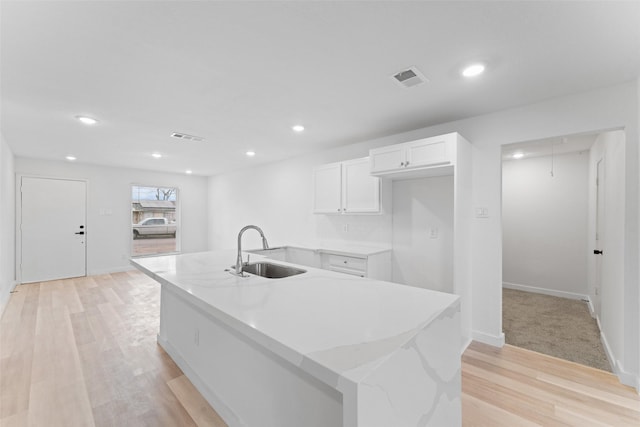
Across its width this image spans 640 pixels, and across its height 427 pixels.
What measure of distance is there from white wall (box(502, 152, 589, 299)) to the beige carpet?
37 centimetres

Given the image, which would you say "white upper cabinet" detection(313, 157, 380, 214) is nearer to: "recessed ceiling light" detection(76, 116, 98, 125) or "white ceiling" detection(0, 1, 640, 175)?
"white ceiling" detection(0, 1, 640, 175)

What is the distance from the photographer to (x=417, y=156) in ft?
9.32

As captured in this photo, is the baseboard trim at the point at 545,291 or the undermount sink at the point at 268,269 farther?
the baseboard trim at the point at 545,291

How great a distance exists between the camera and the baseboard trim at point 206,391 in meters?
1.70

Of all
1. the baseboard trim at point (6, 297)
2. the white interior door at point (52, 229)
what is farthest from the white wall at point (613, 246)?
the white interior door at point (52, 229)

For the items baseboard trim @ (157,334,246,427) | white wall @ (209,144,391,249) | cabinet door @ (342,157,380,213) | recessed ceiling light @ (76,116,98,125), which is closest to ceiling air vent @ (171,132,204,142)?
recessed ceiling light @ (76,116,98,125)

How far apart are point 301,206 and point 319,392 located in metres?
3.82

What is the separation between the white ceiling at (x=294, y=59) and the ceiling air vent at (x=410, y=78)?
2.2 inches

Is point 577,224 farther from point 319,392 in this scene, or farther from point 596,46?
point 319,392

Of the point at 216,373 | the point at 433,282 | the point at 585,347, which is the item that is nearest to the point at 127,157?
the point at 216,373

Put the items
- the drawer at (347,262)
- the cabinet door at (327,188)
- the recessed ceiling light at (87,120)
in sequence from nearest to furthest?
1. the recessed ceiling light at (87,120)
2. the drawer at (347,262)
3. the cabinet door at (327,188)

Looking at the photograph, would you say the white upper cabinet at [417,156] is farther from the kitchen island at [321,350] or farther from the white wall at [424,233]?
the kitchen island at [321,350]

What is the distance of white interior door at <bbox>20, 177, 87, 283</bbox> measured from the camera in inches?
198

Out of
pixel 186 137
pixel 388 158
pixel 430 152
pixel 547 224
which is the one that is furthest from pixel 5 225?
pixel 547 224
